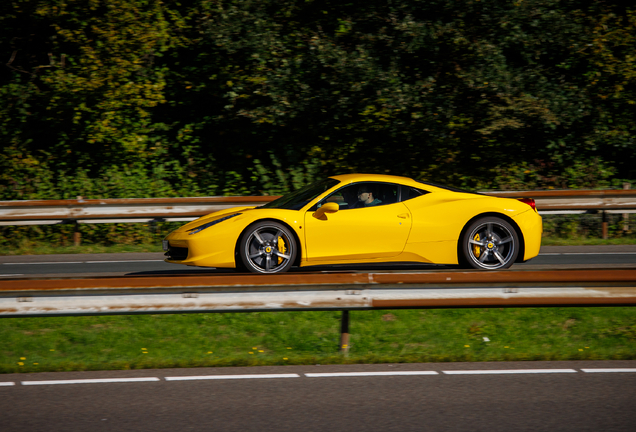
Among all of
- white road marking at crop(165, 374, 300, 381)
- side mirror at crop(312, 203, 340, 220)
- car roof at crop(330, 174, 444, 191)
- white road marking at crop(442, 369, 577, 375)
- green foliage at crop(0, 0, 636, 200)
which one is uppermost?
green foliage at crop(0, 0, 636, 200)

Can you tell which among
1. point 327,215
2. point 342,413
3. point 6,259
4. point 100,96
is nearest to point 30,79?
point 100,96

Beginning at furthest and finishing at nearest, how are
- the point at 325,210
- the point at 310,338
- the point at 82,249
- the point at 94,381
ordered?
the point at 82,249, the point at 325,210, the point at 310,338, the point at 94,381

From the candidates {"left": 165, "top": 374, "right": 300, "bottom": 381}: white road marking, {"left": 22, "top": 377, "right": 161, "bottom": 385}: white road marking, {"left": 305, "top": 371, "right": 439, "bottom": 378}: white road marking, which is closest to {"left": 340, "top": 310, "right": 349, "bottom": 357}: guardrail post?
{"left": 305, "top": 371, "right": 439, "bottom": 378}: white road marking

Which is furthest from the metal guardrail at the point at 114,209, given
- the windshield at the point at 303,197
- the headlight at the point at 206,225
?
the headlight at the point at 206,225

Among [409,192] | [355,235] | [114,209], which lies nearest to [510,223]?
[409,192]

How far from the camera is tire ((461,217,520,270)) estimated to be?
27.3ft

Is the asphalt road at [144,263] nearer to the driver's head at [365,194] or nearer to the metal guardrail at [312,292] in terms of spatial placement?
the driver's head at [365,194]

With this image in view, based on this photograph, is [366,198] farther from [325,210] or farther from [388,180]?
[325,210]

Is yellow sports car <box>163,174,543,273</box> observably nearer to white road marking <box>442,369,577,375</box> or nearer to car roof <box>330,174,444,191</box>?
car roof <box>330,174,444,191</box>

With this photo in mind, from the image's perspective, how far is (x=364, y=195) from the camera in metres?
8.42

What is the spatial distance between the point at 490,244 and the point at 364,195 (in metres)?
1.62

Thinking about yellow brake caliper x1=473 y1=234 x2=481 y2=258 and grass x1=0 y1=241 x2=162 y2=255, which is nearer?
yellow brake caliper x1=473 y1=234 x2=481 y2=258

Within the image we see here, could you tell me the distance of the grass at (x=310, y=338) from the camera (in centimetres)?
609

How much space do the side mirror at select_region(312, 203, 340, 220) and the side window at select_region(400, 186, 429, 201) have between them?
0.86 m
